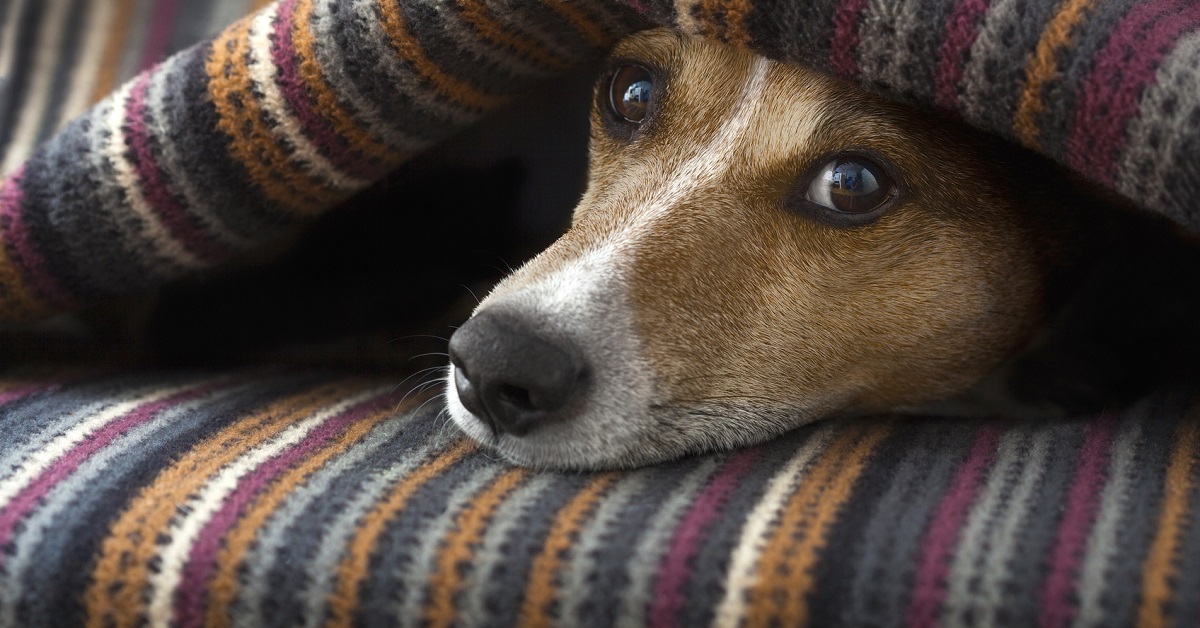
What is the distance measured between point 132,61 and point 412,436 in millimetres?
1251

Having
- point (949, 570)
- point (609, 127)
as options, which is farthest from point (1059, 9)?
point (609, 127)

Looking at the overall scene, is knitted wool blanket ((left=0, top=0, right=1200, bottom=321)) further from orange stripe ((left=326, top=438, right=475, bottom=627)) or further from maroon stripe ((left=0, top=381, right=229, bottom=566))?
orange stripe ((left=326, top=438, right=475, bottom=627))

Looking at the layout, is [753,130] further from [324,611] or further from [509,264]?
[324,611]

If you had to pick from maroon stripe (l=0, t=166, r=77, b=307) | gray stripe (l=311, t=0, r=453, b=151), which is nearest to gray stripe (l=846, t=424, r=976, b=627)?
gray stripe (l=311, t=0, r=453, b=151)

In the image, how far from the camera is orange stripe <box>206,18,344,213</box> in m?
1.34

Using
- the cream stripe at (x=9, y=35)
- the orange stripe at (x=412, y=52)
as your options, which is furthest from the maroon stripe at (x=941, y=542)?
the cream stripe at (x=9, y=35)

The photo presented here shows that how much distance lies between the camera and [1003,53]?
1.05 meters

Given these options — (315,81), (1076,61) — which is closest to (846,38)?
(1076,61)

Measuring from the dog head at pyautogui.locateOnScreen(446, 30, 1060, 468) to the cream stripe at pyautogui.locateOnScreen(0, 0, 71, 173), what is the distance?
3.77ft

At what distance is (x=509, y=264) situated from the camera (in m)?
1.85

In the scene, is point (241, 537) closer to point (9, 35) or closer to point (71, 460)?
point (71, 460)

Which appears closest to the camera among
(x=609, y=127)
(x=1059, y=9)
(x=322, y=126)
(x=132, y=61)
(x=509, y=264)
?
(x=1059, y=9)

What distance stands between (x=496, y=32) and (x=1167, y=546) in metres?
0.96

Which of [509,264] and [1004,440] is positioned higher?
[509,264]
